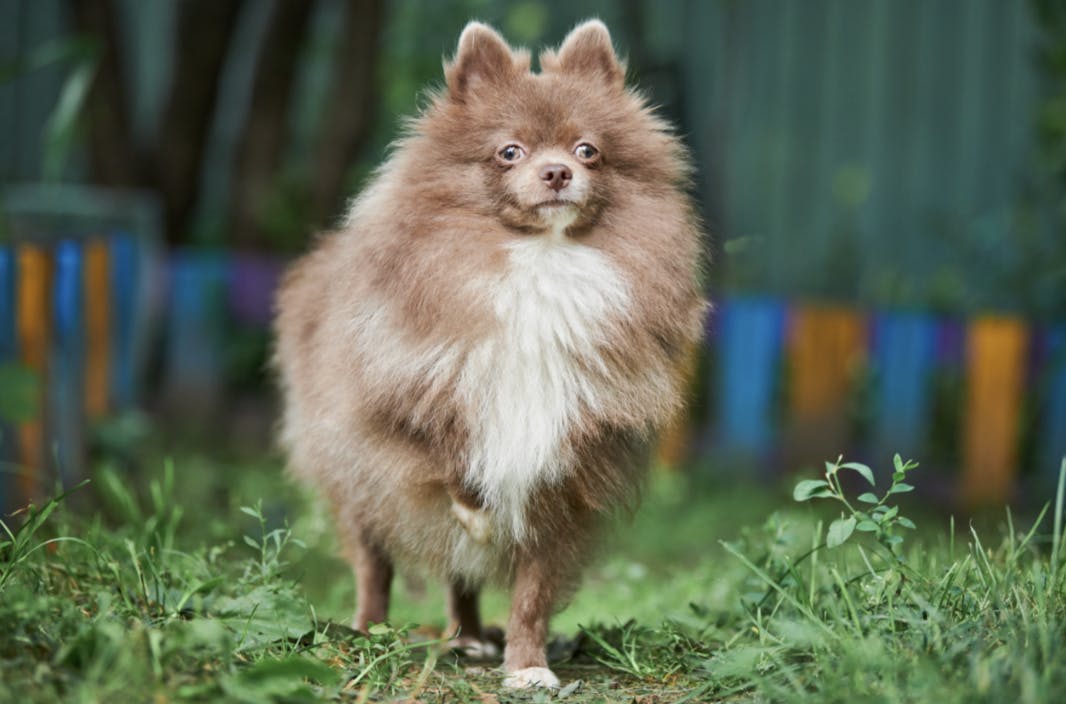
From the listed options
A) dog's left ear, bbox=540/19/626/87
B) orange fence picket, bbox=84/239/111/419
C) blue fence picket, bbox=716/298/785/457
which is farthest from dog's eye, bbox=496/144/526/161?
blue fence picket, bbox=716/298/785/457

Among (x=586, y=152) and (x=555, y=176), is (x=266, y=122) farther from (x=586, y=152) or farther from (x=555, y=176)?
(x=555, y=176)

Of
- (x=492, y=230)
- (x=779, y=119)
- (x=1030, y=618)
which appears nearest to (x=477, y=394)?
(x=492, y=230)

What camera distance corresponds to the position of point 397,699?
2.64 metres

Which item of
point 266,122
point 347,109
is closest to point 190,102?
point 266,122

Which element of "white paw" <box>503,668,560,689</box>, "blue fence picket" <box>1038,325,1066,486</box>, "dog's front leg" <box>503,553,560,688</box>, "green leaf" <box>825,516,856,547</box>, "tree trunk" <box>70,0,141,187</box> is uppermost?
"tree trunk" <box>70,0,141,187</box>

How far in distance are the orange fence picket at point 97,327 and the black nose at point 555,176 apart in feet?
8.71

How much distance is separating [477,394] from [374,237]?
536mm

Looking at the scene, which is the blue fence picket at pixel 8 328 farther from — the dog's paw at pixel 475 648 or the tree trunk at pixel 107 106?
the tree trunk at pixel 107 106

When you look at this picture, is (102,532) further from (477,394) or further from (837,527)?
(837,527)

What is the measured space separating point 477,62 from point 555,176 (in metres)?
0.48

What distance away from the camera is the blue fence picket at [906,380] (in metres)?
6.65

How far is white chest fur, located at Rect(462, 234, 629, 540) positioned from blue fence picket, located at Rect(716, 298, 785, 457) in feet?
13.2

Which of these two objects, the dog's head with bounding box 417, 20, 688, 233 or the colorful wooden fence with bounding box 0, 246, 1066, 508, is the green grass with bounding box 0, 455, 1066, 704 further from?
the colorful wooden fence with bounding box 0, 246, 1066, 508

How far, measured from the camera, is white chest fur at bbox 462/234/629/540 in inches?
116
